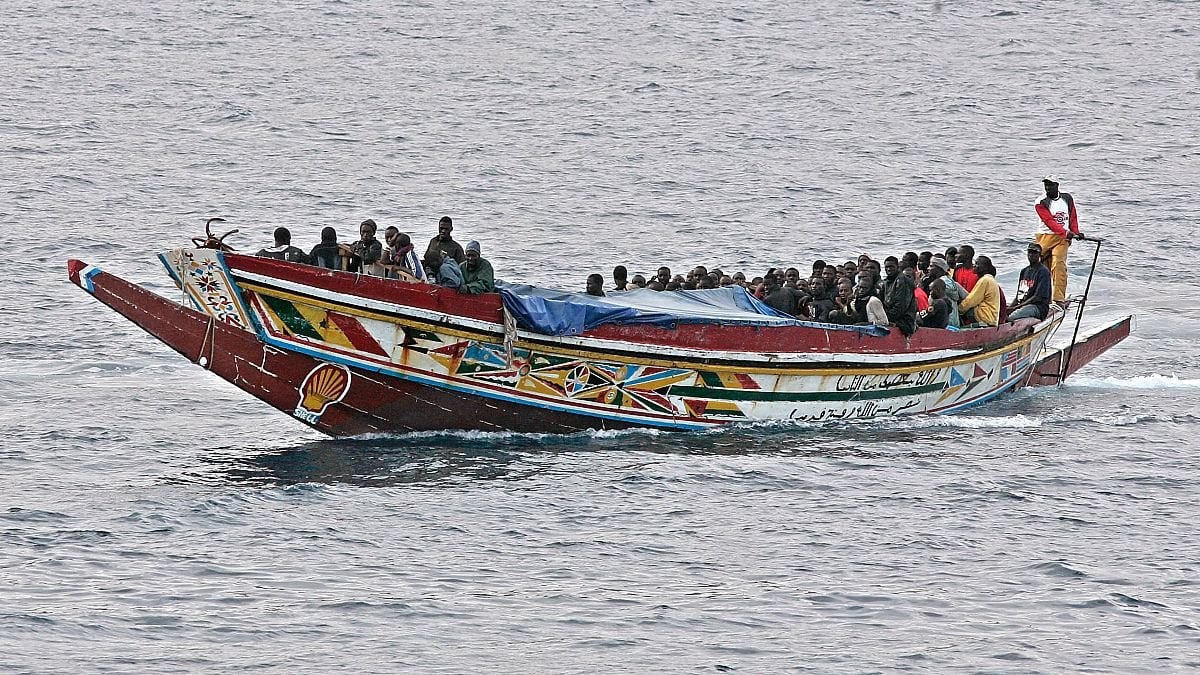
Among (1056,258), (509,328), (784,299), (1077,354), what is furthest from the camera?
(1077,354)

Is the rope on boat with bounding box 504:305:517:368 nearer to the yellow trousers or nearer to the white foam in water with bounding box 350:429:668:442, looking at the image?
the white foam in water with bounding box 350:429:668:442

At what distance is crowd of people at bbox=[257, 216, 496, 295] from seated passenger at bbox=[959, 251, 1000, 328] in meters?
8.08

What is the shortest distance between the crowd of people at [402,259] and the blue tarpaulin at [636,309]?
1.50ft

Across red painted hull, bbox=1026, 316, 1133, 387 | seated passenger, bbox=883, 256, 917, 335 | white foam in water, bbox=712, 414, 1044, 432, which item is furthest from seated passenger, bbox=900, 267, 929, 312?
red painted hull, bbox=1026, 316, 1133, 387

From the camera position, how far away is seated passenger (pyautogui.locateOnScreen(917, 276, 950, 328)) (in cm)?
2438

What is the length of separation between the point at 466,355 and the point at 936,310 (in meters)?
7.37

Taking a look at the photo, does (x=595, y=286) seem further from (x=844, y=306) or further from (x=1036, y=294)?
(x=1036, y=294)

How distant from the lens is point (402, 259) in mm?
20984

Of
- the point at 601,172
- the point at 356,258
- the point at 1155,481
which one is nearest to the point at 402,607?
the point at 356,258

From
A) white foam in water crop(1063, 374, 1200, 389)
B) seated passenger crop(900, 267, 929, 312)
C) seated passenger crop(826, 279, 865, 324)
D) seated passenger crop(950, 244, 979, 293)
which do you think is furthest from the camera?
white foam in water crop(1063, 374, 1200, 389)

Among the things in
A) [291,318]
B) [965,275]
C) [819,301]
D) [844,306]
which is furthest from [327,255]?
[965,275]

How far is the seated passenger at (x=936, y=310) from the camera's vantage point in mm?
24375

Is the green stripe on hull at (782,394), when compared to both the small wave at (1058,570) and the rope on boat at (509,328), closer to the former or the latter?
the rope on boat at (509,328)

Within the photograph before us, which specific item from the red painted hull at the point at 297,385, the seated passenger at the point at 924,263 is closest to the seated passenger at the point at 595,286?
the red painted hull at the point at 297,385
